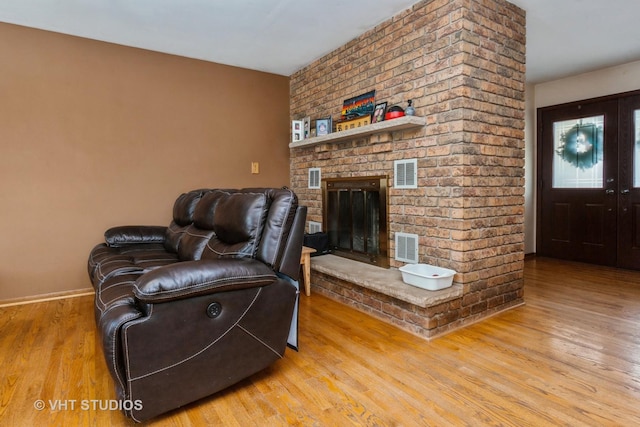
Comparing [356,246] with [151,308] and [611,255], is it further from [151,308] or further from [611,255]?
[611,255]

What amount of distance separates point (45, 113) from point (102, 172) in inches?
26.1

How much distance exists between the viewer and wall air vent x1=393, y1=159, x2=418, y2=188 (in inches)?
114

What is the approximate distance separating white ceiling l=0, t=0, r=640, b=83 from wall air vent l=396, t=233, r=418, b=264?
71.1 inches

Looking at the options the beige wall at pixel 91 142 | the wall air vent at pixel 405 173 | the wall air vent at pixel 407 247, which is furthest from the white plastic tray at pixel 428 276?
the beige wall at pixel 91 142

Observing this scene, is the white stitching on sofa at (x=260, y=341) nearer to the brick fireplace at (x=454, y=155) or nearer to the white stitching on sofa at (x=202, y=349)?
the white stitching on sofa at (x=202, y=349)

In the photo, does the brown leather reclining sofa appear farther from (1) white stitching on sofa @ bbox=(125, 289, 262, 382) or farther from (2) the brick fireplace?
(2) the brick fireplace

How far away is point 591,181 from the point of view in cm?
461

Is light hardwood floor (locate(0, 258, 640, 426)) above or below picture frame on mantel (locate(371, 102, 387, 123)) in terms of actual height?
below

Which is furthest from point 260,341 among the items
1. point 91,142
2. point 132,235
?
point 91,142

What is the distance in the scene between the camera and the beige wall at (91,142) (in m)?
3.22

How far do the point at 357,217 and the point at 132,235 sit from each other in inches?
79.9

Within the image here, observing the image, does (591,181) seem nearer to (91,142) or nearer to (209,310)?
(209,310)

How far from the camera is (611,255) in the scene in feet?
14.7

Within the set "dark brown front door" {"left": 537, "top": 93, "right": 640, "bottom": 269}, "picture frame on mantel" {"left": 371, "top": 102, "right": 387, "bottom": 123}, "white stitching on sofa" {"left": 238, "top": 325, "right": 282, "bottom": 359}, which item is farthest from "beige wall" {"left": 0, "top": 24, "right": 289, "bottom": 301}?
"dark brown front door" {"left": 537, "top": 93, "right": 640, "bottom": 269}
